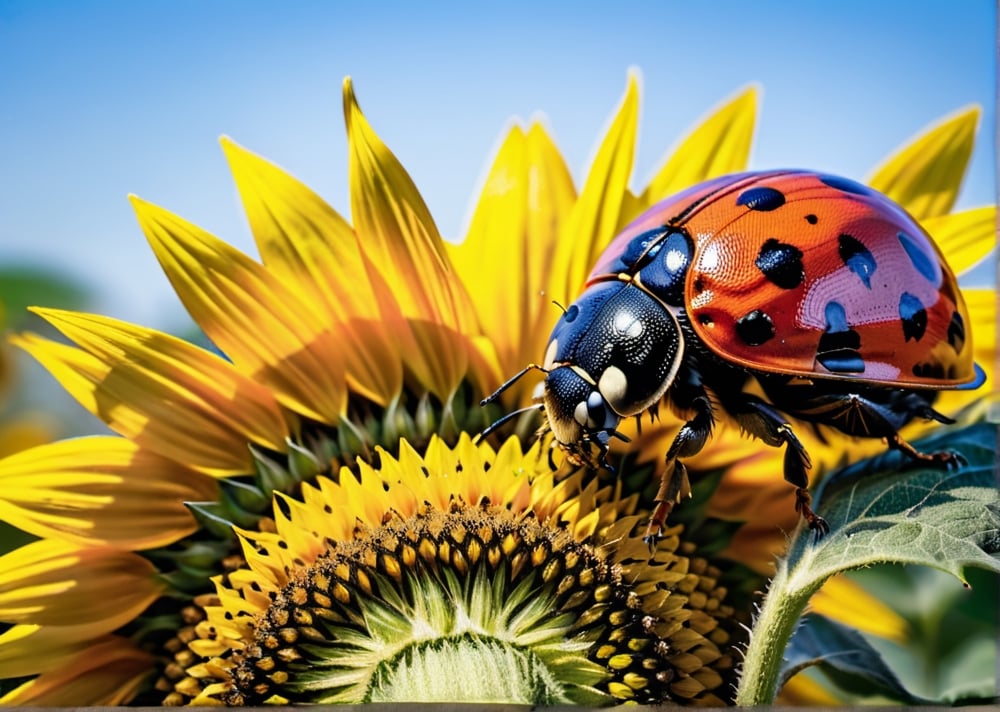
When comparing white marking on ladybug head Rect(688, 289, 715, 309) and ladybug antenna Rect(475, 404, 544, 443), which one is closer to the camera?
white marking on ladybug head Rect(688, 289, 715, 309)

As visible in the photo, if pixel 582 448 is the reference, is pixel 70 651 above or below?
below

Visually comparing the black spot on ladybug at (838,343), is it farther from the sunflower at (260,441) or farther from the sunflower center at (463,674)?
the sunflower center at (463,674)

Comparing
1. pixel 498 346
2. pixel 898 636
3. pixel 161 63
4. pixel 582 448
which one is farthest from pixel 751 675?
pixel 161 63

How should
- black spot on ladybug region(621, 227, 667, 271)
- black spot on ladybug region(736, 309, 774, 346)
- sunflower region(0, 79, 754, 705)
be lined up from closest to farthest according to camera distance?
black spot on ladybug region(736, 309, 774, 346)
black spot on ladybug region(621, 227, 667, 271)
sunflower region(0, 79, 754, 705)

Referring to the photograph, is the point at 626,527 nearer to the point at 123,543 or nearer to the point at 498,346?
the point at 498,346

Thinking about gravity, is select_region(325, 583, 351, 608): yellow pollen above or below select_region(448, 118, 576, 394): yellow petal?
below

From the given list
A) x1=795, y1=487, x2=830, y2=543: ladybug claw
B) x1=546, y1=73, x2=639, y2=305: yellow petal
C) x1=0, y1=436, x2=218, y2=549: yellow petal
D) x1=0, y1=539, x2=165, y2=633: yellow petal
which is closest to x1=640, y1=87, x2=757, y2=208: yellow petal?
x1=546, y1=73, x2=639, y2=305: yellow petal

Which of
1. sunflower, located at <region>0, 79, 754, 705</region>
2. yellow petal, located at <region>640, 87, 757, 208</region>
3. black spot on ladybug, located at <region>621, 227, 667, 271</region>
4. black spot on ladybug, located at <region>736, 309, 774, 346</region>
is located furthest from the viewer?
yellow petal, located at <region>640, 87, 757, 208</region>

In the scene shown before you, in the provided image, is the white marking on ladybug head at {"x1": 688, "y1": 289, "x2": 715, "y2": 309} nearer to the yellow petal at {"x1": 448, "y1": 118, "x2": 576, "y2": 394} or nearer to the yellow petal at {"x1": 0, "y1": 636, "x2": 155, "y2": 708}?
the yellow petal at {"x1": 448, "y1": 118, "x2": 576, "y2": 394}
